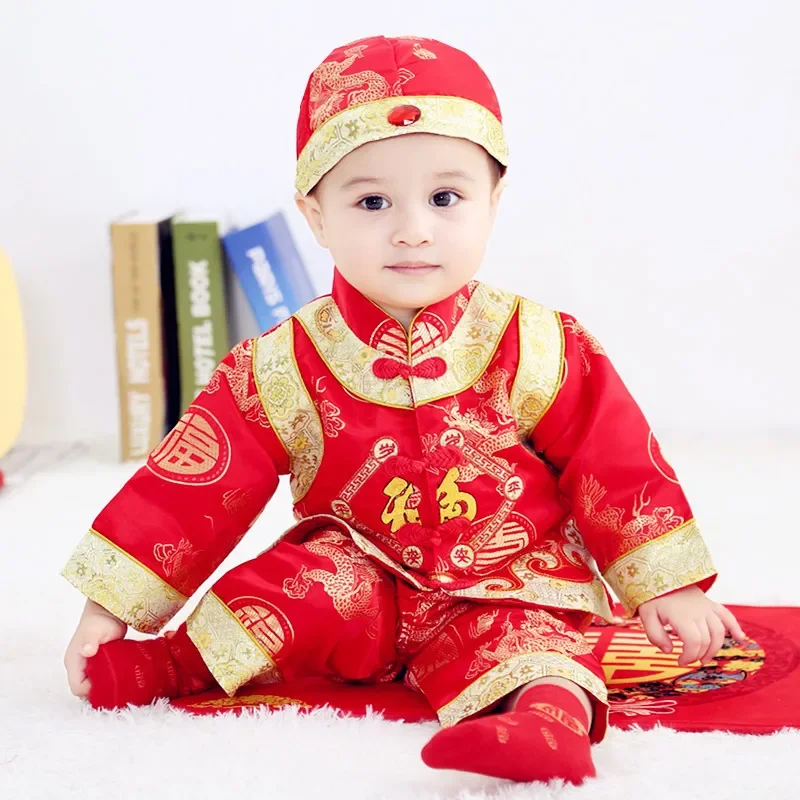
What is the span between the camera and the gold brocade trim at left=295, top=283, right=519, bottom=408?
3.69 ft

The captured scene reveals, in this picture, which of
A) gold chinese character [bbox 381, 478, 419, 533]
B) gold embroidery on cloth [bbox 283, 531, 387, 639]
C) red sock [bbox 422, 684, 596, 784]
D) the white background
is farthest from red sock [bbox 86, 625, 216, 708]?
the white background

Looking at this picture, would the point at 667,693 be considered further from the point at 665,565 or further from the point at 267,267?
the point at 267,267

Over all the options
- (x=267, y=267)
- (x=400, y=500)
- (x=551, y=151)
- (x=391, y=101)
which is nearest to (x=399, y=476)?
(x=400, y=500)

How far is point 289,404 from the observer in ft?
3.75

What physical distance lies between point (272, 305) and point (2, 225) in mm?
582

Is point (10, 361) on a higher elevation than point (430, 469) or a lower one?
lower

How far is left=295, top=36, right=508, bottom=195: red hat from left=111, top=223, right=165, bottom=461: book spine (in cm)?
121

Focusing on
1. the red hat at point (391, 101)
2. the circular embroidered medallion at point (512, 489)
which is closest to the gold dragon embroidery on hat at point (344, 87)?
the red hat at point (391, 101)

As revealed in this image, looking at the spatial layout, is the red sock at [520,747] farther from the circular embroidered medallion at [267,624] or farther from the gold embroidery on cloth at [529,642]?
the circular embroidered medallion at [267,624]

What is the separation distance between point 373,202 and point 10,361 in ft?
4.16

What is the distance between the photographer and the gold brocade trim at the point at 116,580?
3.61 feet

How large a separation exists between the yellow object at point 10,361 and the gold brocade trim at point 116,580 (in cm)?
109

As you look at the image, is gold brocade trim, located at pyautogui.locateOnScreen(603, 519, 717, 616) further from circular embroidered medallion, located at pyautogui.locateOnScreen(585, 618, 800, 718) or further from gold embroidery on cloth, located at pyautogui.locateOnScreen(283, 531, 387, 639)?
gold embroidery on cloth, located at pyautogui.locateOnScreen(283, 531, 387, 639)

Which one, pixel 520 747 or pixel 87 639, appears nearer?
pixel 520 747
